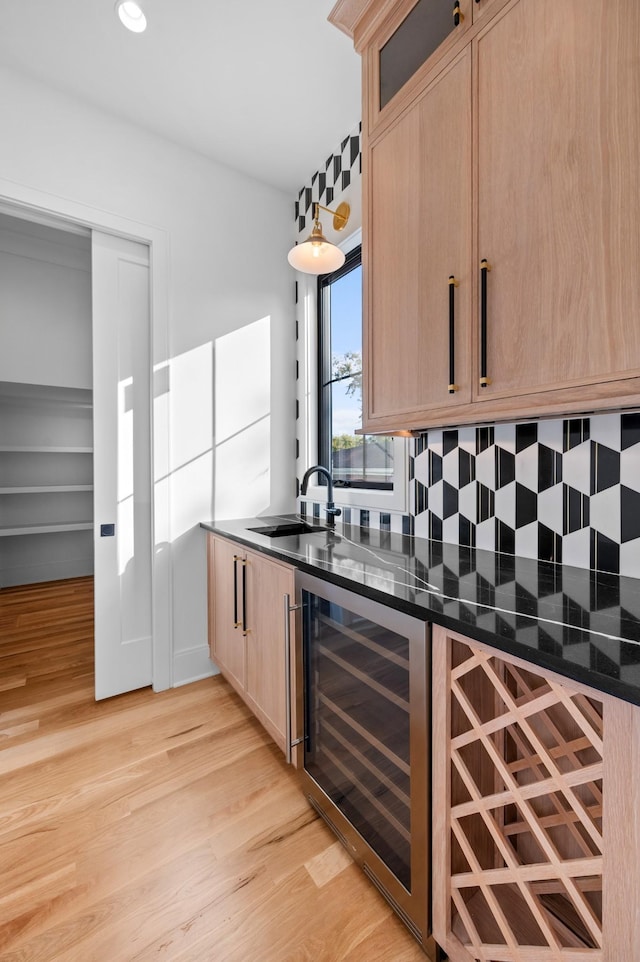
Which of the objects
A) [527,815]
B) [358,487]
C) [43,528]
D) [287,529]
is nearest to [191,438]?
[287,529]

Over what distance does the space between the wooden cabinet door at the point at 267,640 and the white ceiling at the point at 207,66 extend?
2.14m

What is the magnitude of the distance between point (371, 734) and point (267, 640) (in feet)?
2.05

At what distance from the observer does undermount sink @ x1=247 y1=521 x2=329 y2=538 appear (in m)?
2.11

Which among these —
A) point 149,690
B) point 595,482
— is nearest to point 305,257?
point 595,482

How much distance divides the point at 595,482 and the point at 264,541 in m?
1.20

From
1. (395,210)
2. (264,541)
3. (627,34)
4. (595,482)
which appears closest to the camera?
(627,34)

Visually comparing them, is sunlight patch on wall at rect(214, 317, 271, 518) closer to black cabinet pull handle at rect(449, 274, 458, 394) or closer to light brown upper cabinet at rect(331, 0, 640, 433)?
A: light brown upper cabinet at rect(331, 0, 640, 433)

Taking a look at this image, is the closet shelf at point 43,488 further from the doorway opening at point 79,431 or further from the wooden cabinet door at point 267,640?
the wooden cabinet door at point 267,640

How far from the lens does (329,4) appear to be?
1.58 metres

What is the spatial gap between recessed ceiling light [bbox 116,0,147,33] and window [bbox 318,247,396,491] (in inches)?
48.7

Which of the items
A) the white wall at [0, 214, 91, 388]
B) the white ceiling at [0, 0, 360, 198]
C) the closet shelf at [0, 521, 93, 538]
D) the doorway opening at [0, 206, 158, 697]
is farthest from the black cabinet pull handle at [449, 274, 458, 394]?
the closet shelf at [0, 521, 93, 538]

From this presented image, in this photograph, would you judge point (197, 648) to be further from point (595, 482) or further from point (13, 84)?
point (13, 84)

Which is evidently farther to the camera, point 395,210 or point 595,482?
point 395,210

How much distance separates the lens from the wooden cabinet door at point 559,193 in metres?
0.82
